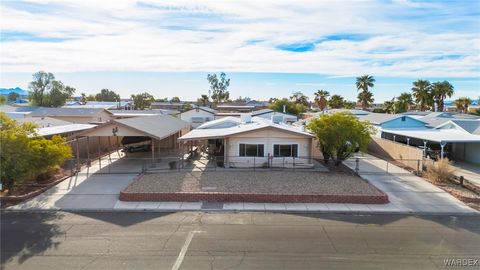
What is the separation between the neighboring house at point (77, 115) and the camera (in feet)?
157

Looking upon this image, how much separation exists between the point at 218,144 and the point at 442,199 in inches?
703

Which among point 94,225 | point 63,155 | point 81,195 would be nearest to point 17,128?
point 63,155

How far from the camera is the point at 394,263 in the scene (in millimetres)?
10758

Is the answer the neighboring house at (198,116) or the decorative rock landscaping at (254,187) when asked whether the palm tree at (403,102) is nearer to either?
the neighboring house at (198,116)

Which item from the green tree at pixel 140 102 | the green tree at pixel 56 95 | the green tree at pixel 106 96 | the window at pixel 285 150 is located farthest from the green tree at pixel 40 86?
the window at pixel 285 150

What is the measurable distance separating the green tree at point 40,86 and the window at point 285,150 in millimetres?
71260

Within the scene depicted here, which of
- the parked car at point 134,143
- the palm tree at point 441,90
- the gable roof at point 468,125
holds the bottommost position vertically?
the parked car at point 134,143

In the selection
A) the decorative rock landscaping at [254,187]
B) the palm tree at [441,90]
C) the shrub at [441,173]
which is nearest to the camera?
the decorative rock landscaping at [254,187]

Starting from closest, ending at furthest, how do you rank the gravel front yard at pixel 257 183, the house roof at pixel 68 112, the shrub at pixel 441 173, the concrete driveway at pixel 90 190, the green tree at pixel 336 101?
the concrete driveway at pixel 90 190
the gravel front yard at pixel 257 183
the shrub at pixel 441 173
the house roof at pixel 68 112
the green tree at pixel 336 101

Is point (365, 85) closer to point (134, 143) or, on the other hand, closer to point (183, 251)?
point (134, 143)

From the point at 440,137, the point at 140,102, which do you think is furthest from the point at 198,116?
the point at 140,102

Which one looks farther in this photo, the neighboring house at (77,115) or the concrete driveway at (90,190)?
the neighboring house at (77,115)

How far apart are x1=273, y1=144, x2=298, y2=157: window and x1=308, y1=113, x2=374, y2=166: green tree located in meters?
2.13

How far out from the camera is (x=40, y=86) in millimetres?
78688
